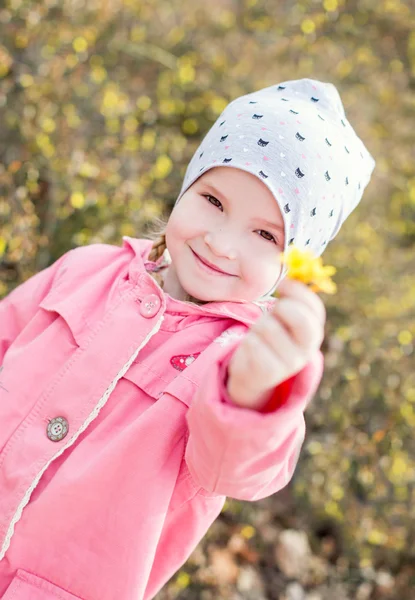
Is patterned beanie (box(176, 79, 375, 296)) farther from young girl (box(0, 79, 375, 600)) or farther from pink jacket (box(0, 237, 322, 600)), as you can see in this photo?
pink jacket (box(0, 237, 322, 600))

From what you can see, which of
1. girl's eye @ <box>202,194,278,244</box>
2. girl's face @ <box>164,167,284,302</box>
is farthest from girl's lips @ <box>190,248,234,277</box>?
girl's eye @ <box>202,194,278,244</box>

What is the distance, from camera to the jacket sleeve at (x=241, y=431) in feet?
3.67

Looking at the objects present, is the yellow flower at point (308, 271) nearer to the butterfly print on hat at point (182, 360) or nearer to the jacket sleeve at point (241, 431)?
the jacket sleeve at point (241, 431)

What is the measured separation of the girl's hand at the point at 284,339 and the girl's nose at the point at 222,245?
0.33 m

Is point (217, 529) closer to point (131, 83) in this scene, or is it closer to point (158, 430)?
point (158, 430)

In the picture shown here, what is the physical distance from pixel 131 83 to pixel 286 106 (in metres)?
1.91

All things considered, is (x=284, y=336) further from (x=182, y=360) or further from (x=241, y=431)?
(x=182, y=360)

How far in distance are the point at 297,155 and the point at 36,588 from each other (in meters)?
1.09

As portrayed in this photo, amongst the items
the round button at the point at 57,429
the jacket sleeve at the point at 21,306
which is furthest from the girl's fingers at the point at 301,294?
the jacket sleeve at the point at 21,306

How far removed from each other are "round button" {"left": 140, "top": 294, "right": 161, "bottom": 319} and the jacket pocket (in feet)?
2.02

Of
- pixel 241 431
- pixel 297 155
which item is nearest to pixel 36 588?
pixel 241 431

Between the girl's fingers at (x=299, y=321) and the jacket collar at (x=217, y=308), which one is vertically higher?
the girl's fingers at (x=299, y=321)

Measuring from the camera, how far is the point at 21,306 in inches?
67.7

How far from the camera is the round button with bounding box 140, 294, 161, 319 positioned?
4.90ft
